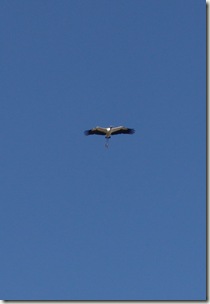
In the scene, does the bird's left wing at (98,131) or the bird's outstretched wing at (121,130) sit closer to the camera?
the bird's outstretched wing at (121,130)

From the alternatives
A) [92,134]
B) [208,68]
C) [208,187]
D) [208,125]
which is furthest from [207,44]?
[92,134]

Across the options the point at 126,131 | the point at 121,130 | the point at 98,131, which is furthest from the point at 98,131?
the point at 126,131

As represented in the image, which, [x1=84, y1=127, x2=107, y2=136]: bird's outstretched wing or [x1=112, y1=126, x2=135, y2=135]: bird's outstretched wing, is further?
[x1=84, y1=127, x2=107, y2=136]: bird's outstretched wing

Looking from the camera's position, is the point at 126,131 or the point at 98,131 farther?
the point at 98,131

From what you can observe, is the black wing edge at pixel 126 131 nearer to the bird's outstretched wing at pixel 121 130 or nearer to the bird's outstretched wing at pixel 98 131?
the bird's outstretched wing at pixel 121 130

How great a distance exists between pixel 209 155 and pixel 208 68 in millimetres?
7718

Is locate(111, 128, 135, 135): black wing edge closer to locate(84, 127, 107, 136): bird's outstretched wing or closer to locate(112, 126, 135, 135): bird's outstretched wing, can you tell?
locate(112, 126, 135, 135): bird's outstretched wing

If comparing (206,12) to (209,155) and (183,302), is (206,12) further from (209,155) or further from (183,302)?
(183,302)

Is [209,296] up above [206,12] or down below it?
below

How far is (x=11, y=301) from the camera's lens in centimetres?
3484

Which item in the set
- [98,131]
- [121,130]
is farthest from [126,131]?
[98,131]

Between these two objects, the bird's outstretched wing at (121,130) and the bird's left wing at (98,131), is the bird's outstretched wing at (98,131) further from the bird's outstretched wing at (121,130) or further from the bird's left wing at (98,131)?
the bird's outstretched wing at (121,130)

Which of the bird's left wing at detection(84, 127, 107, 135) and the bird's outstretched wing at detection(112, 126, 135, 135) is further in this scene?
the bird's left wing at detection(84, 127, 107, 135)

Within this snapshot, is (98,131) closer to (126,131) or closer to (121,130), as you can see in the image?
(121,130)
